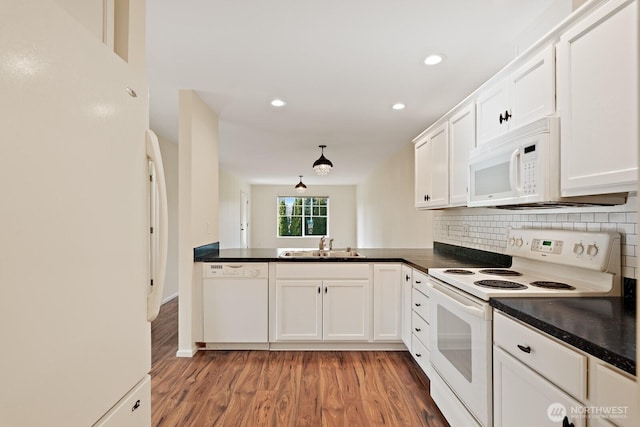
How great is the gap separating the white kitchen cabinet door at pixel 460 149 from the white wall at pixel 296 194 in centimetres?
756

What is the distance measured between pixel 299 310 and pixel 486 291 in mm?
1869

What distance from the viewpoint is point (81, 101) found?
2.23 ft

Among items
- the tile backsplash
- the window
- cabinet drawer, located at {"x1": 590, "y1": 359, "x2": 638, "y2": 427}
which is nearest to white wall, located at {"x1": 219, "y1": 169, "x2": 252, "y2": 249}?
the window

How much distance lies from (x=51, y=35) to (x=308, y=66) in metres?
1.93

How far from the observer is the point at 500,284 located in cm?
163

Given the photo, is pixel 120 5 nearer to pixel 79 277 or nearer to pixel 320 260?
pixel 79 277

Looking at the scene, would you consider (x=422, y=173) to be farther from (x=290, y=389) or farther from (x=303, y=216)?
(x=303, y=216)

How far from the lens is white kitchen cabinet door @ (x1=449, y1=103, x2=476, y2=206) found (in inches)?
87.7

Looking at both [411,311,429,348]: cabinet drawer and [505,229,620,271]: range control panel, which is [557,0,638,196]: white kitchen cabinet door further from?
[411,311,429,348]: cabinet drawer

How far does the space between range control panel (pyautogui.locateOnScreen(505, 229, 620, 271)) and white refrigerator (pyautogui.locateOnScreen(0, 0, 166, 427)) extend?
75.7 inches

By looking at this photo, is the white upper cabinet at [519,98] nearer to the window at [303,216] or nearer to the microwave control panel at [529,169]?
the microwave control panel at [529,169]

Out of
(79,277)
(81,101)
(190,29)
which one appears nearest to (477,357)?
(79,277)

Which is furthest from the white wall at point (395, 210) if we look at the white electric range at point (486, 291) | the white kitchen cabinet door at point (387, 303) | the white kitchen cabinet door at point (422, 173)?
the white electric range at point (486, 291)

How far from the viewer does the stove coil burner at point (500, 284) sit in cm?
155
